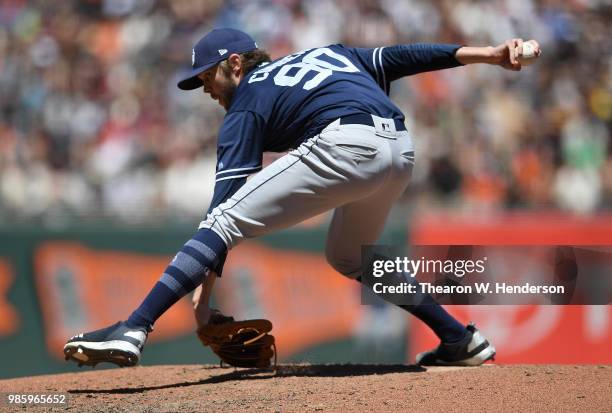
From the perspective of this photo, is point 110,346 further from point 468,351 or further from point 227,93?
point 468,351

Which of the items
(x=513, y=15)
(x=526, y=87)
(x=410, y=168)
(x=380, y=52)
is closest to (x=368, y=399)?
(x=410, y=168)

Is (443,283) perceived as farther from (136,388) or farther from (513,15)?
(513,15)

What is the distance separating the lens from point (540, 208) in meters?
8.38

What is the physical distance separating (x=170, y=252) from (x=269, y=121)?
4.52 meters

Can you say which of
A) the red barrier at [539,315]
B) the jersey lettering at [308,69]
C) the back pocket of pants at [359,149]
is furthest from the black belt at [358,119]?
the red barrier at [539,315]

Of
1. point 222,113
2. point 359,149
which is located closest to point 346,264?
point 359,149

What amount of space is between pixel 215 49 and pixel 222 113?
576 centimetres

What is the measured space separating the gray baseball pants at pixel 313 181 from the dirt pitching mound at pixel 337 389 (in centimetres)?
74

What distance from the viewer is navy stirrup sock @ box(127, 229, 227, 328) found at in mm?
4207

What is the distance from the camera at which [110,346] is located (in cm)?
408

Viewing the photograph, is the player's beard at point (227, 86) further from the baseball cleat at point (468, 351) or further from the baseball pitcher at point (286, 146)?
the baseball cleat at point (468, 351)

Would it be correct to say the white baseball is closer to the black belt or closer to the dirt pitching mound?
the black belt

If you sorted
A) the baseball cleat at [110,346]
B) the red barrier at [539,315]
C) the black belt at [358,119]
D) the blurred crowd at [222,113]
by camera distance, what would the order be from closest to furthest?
the baseball cleat at [110,346]
the black belt at [358,119]
the red barrier at [539,315]
the blurred crowd at [222,113]

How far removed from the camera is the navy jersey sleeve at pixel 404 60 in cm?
453
